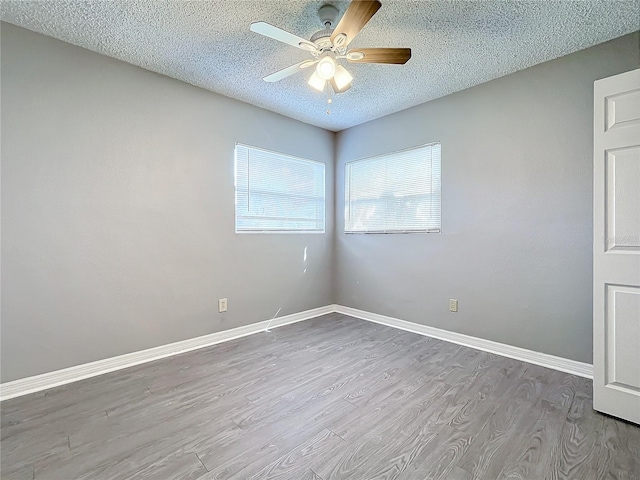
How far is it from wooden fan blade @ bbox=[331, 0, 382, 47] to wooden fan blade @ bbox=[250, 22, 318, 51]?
0.18m

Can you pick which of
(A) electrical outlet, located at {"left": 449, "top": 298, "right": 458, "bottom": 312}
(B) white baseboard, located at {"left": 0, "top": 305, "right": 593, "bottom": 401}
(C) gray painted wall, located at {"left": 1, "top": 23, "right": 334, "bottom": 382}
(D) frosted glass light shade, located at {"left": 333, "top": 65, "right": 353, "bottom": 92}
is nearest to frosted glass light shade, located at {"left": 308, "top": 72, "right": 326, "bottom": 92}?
(D) frosted glass light shade, located at {"left": 333, "top": 65, "right": 353, "bottom": 92}

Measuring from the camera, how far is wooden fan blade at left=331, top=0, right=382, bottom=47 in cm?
148

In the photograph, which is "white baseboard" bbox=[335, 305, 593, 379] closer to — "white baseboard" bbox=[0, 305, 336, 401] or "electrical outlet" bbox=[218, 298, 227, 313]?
"white baseboard" bbox=[0, 305, 336, 401]

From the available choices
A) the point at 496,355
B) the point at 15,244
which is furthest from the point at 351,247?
the point at 15,244

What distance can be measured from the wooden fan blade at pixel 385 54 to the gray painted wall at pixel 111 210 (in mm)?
1775

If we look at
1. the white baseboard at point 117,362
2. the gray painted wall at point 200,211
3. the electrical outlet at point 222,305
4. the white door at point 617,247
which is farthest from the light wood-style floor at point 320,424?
the electrical outlet at point 222,305

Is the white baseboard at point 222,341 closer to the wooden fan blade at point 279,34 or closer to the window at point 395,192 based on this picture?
the window at point 395,192

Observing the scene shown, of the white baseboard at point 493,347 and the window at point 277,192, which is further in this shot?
the window at point 277,192

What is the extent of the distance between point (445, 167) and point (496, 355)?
1888 mm

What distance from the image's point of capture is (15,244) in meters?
2.06

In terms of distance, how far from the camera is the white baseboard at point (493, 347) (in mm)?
2377

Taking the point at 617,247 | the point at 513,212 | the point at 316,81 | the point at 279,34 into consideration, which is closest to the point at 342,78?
the point at 316,81

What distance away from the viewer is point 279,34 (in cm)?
173

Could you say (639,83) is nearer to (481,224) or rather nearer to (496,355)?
(481,224)
